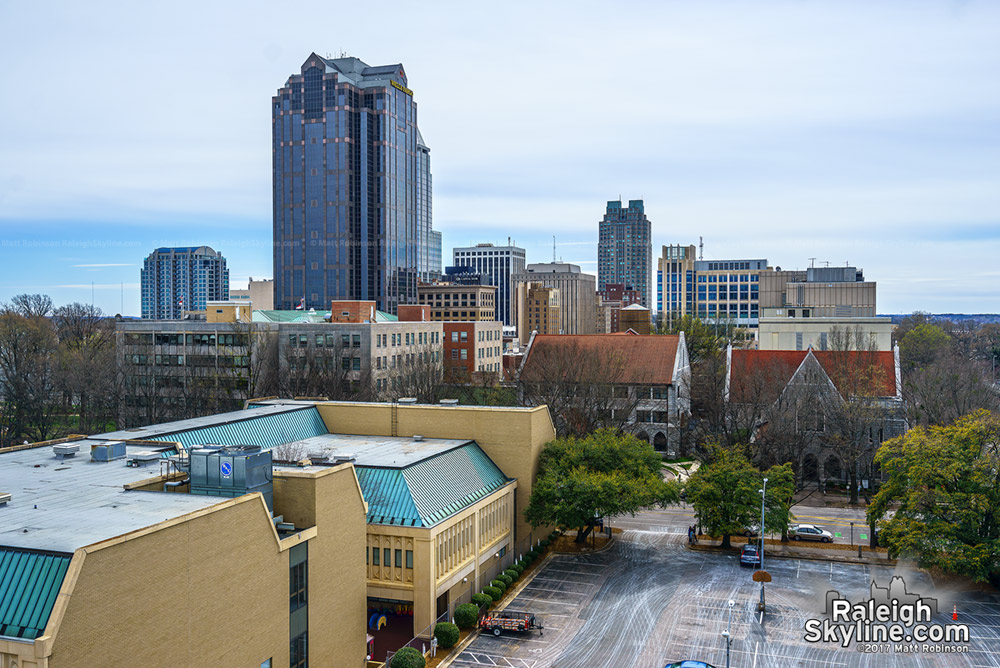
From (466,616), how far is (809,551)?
24919 millimetres

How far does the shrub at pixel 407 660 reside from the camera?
105 feet

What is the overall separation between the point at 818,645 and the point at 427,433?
83.1 ft

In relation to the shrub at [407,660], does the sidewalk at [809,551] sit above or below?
below

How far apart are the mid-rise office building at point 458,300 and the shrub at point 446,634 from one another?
409 ft

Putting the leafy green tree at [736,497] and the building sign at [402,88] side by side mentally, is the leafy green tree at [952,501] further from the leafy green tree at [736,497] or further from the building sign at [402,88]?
the building sign at [402,88]

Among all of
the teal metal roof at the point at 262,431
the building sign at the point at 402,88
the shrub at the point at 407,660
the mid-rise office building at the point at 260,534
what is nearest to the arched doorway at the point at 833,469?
the mid-rise office building at the point at 260,534

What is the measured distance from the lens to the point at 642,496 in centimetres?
4750

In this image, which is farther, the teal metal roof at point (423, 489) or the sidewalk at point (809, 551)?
the sidewalk at point (809, 551)

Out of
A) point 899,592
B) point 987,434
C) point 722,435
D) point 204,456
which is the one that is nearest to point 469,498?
point 204,456

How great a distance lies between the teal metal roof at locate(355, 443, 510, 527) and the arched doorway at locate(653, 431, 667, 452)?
142 ft

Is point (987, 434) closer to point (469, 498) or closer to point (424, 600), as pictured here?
point (469, 498)

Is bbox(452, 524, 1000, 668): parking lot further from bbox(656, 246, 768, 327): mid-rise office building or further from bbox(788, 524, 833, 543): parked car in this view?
bbox(656, 246, 768, 327): mid-rise office building

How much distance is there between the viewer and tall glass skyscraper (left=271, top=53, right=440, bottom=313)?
16088 centimetres

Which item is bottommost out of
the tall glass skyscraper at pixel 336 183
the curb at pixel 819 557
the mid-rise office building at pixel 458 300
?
the curb at pixel 819 557
